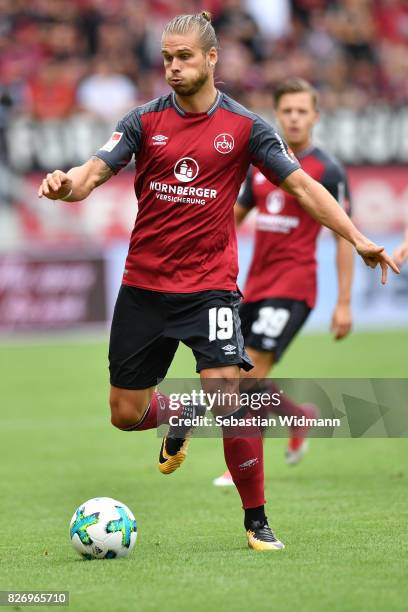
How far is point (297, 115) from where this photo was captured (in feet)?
Answer: 28.0

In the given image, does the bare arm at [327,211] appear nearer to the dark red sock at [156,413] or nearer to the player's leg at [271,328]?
the dark red sock at [156,413]

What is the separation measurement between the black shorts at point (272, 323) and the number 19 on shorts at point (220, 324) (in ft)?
8.15

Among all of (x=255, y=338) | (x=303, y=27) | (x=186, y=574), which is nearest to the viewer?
(x=186, y=574)

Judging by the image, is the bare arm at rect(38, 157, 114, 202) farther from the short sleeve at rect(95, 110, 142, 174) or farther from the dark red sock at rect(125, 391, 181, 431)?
the dark red sock at rect(125, 391, 181, 431)

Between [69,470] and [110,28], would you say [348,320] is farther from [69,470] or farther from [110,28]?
[110,28]

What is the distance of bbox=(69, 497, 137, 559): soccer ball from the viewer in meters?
5.75

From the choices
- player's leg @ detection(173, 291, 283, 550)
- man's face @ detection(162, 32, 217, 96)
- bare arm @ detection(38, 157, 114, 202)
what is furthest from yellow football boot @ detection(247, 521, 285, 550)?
man's face @ detection(162, 32, 217, 96)

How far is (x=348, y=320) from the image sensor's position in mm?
8547

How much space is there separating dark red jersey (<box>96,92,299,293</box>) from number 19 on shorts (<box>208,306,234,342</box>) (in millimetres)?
137

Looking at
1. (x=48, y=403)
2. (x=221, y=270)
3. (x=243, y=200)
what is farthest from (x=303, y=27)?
(x=221, y=270)

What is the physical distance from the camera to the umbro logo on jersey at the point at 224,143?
19.7 feet

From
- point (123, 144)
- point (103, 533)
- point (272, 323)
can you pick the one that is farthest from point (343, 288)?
point (103, 533)

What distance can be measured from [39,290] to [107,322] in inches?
45.1

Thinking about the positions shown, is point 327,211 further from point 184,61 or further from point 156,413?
point 156,413
